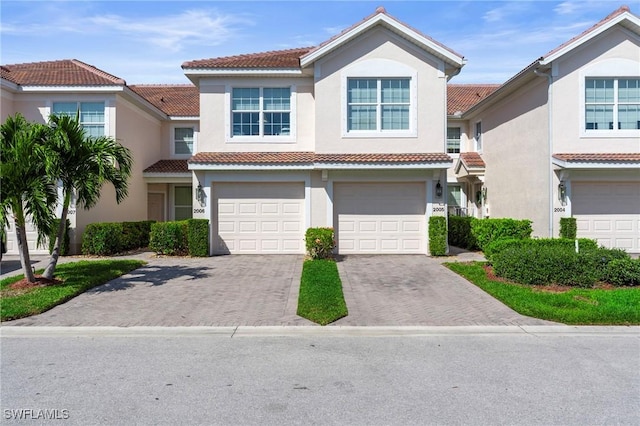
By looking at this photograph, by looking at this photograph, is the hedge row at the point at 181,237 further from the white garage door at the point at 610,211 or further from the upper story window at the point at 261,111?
the white garage door at the point at 610,211

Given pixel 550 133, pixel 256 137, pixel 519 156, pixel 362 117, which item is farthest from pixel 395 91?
pixel 519 156

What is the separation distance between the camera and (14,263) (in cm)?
1393

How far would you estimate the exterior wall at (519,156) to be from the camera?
15688 mm

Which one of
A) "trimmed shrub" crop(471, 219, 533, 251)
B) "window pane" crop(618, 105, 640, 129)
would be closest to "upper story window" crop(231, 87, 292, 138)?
"trimmed shrub" crop(471, 219, 533, 251)

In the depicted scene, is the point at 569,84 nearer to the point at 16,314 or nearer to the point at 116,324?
the point at 116,324

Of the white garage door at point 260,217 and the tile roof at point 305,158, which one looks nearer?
the tile roof at point 305,158

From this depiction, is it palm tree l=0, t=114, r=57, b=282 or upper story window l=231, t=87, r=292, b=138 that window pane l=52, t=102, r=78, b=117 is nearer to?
upper story window l=231, t=87, r=292, b=138

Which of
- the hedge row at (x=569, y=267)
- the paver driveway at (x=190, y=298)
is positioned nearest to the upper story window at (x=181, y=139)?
the paver driveway at (x=190, y=298)

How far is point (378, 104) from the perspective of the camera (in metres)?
15.0

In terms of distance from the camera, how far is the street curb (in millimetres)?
6984

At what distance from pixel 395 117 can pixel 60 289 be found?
1075 centimetres

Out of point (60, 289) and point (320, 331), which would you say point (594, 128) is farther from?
point (60, 289)

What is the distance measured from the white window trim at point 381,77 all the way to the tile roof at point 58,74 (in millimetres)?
8171

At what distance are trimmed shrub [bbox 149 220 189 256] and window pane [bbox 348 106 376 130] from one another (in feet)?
20.9
